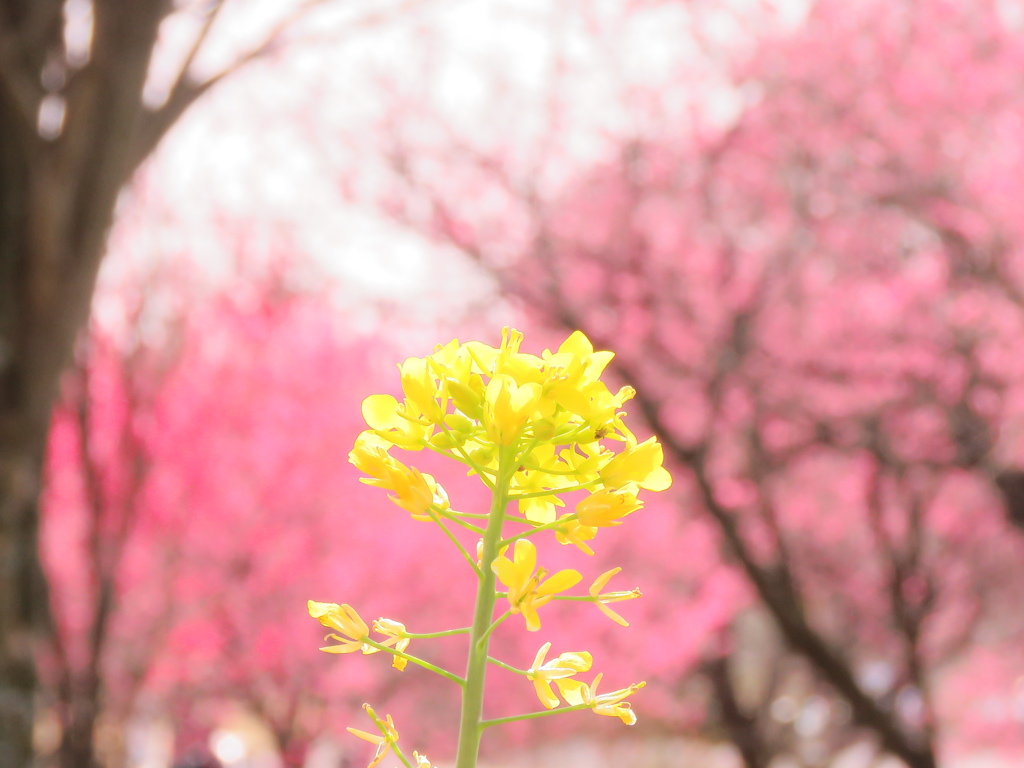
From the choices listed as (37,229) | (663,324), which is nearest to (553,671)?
(37,229)

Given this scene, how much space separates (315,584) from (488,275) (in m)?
4.66

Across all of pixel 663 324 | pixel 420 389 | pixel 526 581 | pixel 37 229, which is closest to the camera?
pixel 526 581

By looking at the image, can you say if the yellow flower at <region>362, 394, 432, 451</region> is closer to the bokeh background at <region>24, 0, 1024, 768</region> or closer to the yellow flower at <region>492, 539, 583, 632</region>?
the yellow flower at <region>492, 539, 583, 632</region>

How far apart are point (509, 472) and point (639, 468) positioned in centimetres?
13

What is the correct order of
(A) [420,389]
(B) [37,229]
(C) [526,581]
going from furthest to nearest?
(B) [37,229]
(A) [420,389]
(C) [526,581]

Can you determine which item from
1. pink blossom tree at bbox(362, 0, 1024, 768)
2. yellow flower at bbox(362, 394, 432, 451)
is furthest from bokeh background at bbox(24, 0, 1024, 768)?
yellow flower at bbox(362, 394, 432, 451)

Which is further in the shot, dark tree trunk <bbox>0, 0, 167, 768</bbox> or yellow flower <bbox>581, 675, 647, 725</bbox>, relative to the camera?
dark tree trunk <bbox>0, 0, 167, 768</bbox>

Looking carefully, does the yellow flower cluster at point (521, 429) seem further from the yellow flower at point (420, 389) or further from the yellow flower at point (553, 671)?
the yellow flower at point (553, 671)

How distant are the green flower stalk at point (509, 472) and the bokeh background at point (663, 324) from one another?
2.84m

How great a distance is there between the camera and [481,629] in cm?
80

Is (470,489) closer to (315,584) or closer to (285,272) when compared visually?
(315,584)

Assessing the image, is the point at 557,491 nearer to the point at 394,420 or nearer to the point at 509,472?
the point at 509,472

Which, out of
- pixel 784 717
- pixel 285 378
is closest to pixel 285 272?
pixel 285 378

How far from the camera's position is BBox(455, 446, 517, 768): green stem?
0.77 meters
